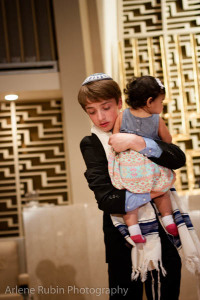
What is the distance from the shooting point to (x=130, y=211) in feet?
4.55

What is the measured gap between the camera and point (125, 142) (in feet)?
4.63

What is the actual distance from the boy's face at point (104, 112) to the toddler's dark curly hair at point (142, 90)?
7 cm

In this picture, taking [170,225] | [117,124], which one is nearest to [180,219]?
[170,225]

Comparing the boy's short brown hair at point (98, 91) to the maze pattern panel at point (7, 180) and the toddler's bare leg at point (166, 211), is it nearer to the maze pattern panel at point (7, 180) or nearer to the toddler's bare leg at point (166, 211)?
the toddler's bare leg at point (166, 211)

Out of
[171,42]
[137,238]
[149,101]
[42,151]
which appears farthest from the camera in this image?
[42,151]

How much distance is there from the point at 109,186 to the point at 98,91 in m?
0.35

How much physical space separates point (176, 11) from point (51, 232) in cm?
267

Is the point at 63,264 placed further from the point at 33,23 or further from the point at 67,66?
the point at 33,23

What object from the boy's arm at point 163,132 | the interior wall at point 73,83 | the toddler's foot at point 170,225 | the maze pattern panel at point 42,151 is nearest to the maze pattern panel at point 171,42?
the interior wall at point 73,83

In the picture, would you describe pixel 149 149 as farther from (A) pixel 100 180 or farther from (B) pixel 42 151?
(B) pixel 42 151

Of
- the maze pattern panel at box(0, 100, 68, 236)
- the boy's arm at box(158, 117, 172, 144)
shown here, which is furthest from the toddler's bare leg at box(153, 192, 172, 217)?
the maze pattern panel at box(0, 100, 68, 236)

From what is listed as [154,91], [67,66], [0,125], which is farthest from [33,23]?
[154,91]

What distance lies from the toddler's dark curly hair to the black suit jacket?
0.17 m

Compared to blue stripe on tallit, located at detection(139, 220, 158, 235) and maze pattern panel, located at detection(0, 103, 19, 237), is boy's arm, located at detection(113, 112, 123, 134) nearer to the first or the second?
blue stripe on tallit, located at detection(139, 220, 158, 235)
